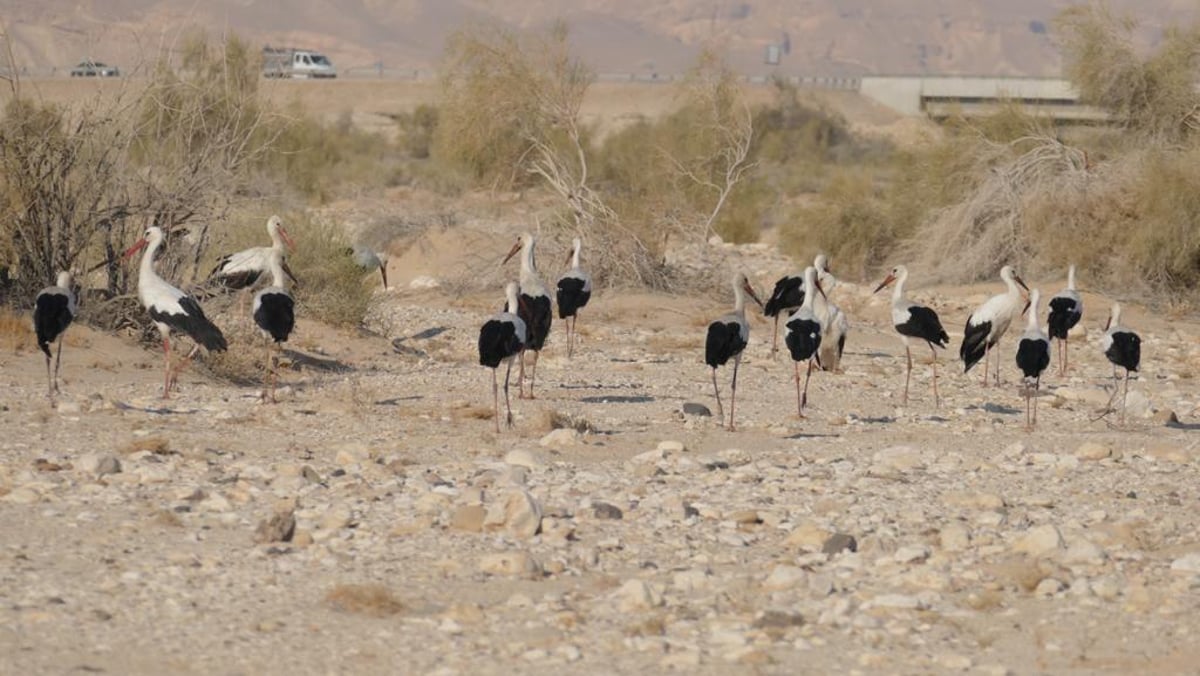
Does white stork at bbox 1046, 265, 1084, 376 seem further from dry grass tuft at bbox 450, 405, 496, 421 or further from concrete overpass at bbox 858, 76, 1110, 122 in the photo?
concrete overpass at bbox 858, 76, 1110, 122

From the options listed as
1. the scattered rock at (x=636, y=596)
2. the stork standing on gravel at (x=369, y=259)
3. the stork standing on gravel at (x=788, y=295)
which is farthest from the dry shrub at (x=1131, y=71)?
the scattered rock at (x=636, y=596)

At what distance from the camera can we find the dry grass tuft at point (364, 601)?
8266 mm

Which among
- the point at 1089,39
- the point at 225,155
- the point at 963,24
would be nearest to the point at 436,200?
the point at 1089,39

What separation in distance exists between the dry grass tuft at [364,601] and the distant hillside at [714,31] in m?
122

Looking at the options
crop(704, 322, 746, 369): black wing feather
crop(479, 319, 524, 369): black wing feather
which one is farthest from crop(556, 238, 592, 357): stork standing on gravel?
crop(479, 319, 524, 369): black wing feather

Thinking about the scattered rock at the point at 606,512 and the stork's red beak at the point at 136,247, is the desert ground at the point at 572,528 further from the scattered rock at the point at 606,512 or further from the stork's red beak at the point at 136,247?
the stork's red beak at the point at 136,247

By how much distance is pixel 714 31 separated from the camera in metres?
172

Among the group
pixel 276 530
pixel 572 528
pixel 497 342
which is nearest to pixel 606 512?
pixel 572 528

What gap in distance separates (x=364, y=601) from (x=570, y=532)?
5.70 feet

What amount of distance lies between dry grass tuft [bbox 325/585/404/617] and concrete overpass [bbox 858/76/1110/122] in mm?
23976

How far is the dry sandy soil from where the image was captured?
7910 millimetres

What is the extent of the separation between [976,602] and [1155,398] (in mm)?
9467

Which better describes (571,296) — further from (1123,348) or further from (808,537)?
(808,537)

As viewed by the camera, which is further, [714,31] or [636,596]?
[714,31]
